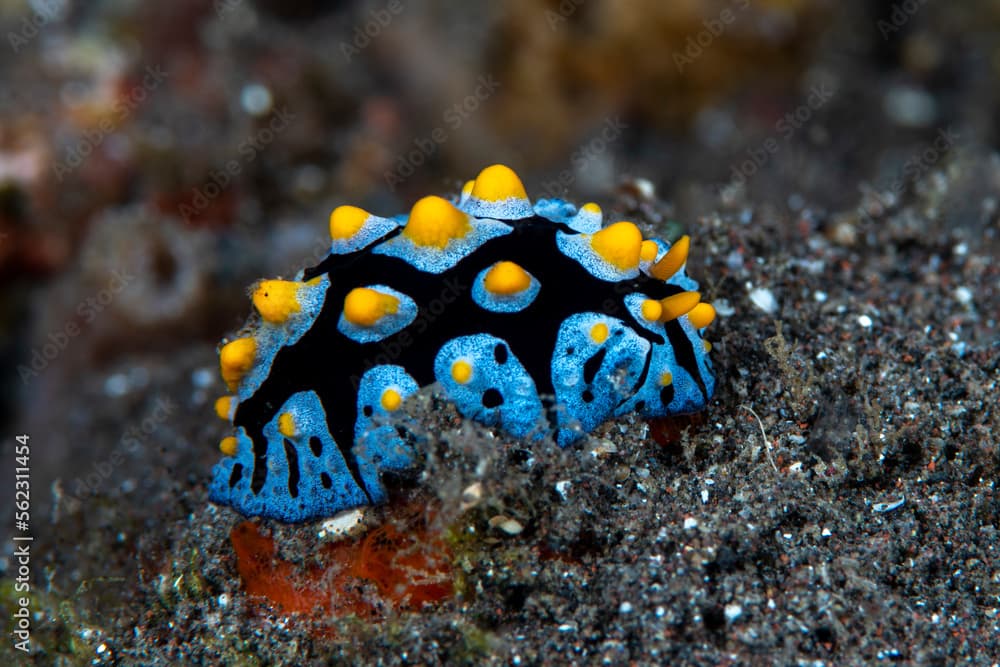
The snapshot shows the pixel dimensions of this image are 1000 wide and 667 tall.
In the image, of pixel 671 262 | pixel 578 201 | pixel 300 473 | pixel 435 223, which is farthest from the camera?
pixel 578 201

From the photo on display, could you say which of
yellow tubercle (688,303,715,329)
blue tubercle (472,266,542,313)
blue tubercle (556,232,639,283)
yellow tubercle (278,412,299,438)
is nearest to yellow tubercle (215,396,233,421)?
yellow tubercle (278,412,299,438)

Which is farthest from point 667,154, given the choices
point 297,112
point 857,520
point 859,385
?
point 857,520

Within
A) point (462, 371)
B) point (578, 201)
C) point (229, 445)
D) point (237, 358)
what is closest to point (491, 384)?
point (462, 371)

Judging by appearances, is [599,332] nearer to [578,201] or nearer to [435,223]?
[435,223]

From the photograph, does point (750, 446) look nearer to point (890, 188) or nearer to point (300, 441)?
point (300, 441)

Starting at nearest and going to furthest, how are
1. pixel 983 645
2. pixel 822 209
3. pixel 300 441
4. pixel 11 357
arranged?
pixel 983 645, pixel 300 441, pixel 822 209, pixel 11 357

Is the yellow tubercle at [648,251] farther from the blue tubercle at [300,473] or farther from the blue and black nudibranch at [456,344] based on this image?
the blue tubercle at [300,473]

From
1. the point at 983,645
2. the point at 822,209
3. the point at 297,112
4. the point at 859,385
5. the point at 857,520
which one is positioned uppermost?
the point at 297,112

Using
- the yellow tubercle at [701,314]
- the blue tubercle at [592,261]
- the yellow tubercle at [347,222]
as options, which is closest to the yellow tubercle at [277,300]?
the yellow tubercle at [347,222]
